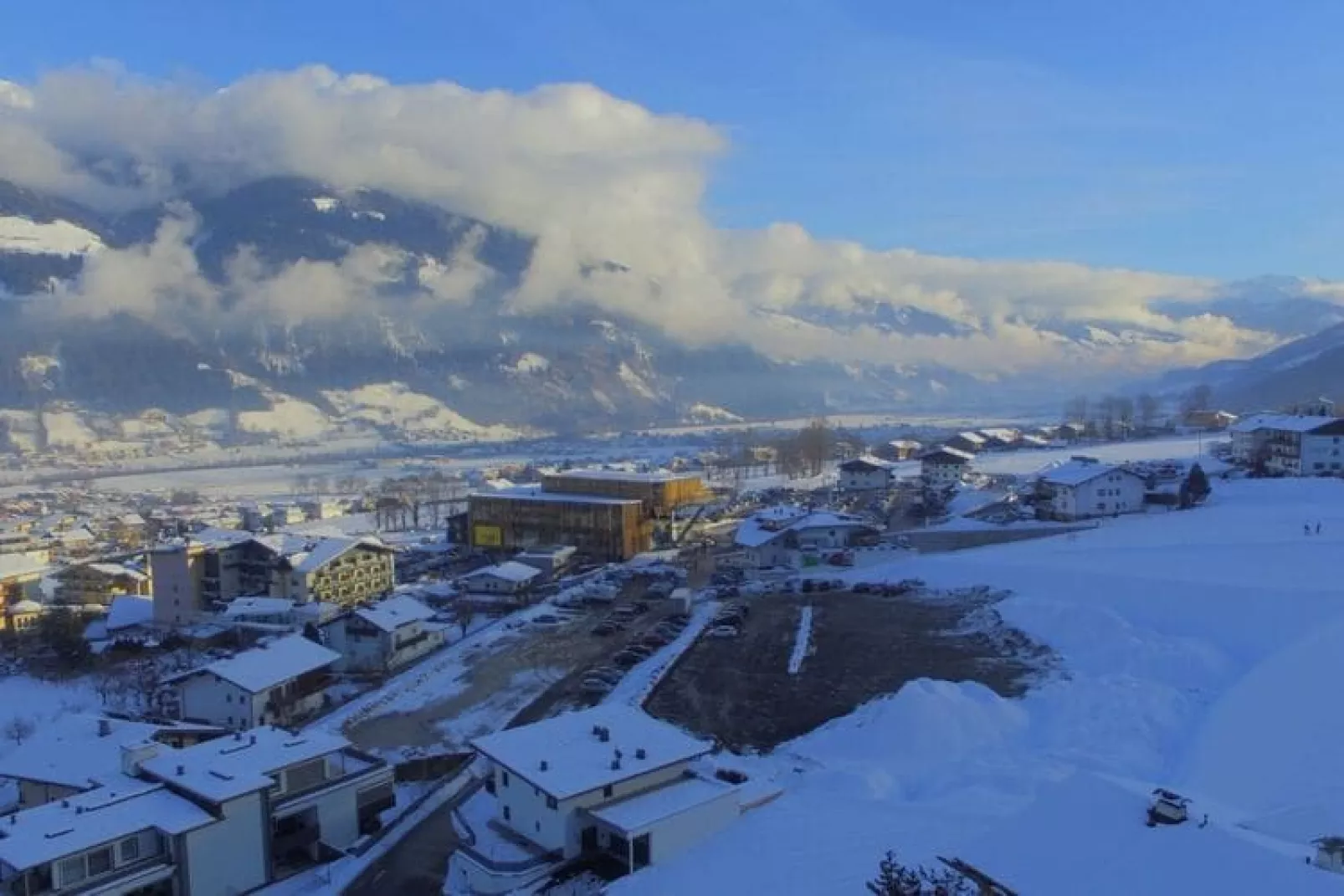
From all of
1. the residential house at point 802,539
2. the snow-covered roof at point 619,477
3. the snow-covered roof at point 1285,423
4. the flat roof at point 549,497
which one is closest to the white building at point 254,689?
the residential house at point 802,539

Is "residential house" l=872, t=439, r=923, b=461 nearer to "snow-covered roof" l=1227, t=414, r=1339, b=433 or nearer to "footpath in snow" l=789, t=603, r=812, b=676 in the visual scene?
"snow-covered roof" l=1227, t=414, r=1339, b=433

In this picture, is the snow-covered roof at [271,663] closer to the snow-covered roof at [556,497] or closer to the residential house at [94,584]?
the residential house at [94,584]

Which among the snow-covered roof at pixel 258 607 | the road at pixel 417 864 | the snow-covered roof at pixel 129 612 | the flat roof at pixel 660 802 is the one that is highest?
the flat roof at pixel 660 802

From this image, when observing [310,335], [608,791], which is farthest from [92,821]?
[310,335]

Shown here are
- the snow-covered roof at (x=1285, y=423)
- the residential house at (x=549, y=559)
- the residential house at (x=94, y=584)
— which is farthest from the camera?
the snow-covered roof at (x=1285, y=423)

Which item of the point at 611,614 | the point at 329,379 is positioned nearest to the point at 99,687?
the point at 611,614

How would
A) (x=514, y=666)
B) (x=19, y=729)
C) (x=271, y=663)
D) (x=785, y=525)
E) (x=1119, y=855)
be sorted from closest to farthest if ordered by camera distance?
(x=1119, y=855)
(x=271, y=663)
(x=19, y=729)
(x=514, y=666)
(x=785, y=525)

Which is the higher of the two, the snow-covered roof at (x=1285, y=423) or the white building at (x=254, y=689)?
the snow-covered roof at (x=1285, y=423)

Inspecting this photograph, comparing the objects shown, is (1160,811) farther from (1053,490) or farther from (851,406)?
(851,406)

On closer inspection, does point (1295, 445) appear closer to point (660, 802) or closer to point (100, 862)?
point (660, 802)
